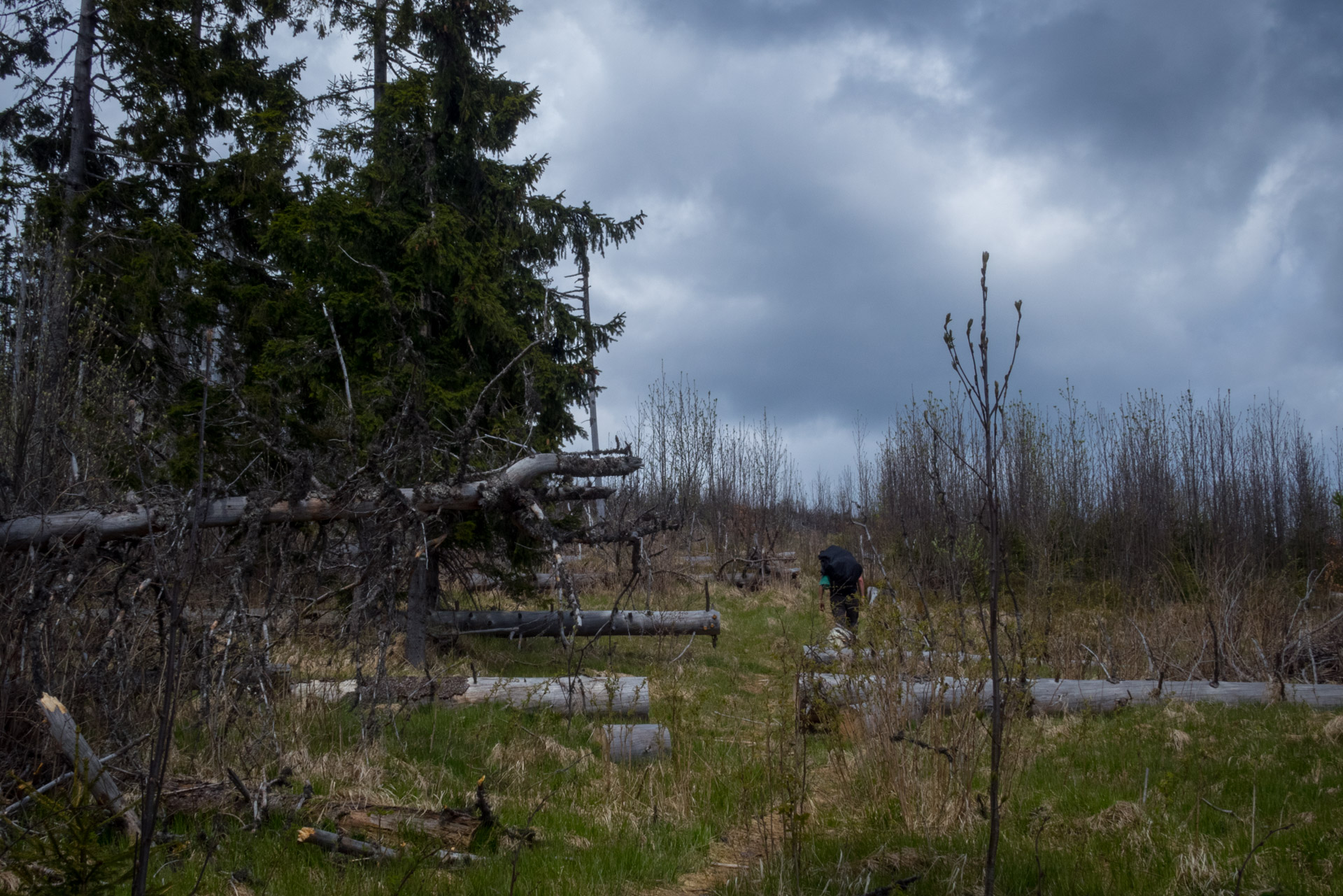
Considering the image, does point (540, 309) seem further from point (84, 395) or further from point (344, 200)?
point (84, 395)

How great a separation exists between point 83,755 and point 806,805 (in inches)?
140

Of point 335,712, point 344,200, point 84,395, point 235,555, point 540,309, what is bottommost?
point 335,712

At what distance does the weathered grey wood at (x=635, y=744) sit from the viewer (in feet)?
18.2

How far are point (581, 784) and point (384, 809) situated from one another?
4.53 ft

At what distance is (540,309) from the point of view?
9.90 metres

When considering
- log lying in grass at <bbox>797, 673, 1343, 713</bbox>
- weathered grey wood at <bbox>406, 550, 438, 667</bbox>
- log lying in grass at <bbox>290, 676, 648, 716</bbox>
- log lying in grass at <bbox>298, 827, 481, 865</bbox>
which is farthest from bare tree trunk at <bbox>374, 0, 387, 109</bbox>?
log lying in grass at <bbox>797, 673, 1343, 713</bbox>

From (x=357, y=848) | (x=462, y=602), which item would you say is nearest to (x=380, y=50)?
(x=462, y=602)

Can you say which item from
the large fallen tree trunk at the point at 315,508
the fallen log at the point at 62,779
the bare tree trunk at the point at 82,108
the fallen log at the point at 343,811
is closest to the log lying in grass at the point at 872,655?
the fallen log at the point at 343,811

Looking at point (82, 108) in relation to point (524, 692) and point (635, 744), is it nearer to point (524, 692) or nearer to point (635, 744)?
point (524, 692)

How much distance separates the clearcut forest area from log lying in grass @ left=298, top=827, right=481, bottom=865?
2 centimetres

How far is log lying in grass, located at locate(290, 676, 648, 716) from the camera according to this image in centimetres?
628

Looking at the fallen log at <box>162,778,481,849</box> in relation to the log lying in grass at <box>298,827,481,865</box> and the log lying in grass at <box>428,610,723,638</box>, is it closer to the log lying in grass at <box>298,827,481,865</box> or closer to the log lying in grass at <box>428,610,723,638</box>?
the log lying in grass at <box>298,827,481,865</box>

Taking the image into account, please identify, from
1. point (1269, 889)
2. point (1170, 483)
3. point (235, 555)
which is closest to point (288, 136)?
point (235, 555)

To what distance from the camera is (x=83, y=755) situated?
360cm
